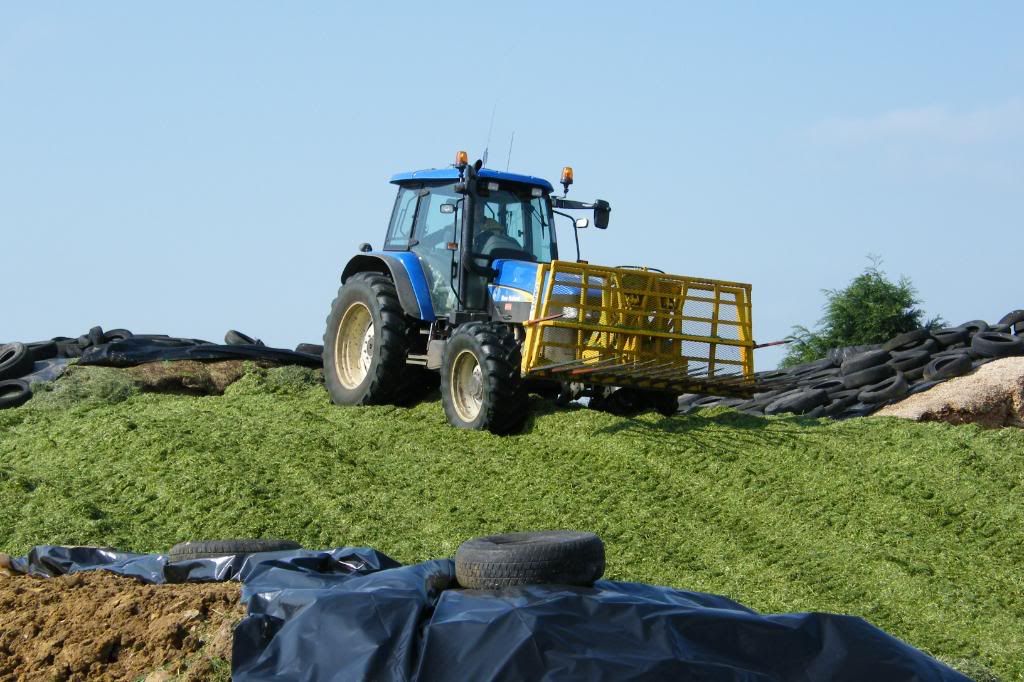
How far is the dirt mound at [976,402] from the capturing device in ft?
36.6

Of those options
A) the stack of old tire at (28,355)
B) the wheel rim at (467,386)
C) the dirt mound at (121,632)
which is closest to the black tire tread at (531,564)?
the dirt mound at (121,632)

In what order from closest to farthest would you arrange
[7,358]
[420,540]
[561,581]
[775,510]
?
[561,581] < [420,540] < [775,510] < [7,358]

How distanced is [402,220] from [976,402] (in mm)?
5446

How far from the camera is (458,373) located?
33.6 feet

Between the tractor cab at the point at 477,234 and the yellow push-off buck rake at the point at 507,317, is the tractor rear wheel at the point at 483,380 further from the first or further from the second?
the tractor cab at the point at 477,234

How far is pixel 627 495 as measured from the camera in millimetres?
8281

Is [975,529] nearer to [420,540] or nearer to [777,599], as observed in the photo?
[777,599]

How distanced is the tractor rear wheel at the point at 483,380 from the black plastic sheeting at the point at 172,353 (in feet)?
10.3

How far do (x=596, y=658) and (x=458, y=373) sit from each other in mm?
6036

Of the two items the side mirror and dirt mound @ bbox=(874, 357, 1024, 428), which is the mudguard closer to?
the side mirror

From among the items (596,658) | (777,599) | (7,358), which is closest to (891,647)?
(596,658)

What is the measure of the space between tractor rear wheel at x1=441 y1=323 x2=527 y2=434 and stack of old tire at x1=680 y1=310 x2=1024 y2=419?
2.38 m

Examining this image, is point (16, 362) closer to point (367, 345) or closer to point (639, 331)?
point (367, 345)

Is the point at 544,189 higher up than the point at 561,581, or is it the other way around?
the point at 544,189
